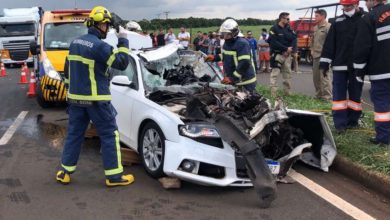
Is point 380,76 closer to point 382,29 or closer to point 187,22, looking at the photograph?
point 382,29

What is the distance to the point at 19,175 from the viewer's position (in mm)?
5543

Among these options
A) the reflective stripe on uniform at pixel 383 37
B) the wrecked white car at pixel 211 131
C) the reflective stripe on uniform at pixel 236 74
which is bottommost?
the wrecked white car at pixel 211 131

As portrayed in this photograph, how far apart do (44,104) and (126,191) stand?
19.8ft

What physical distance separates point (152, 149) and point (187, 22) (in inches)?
2243

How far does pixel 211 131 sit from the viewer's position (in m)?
4.72

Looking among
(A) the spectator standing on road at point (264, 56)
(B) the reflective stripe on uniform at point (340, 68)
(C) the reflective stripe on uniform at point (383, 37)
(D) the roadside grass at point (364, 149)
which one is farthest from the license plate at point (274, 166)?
(A) the spectator standing on road at point (264, 56)

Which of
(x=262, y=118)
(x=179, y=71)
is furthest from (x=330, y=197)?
(x=179, y=71)

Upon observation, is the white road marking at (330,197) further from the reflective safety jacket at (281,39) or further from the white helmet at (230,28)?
the reflective safety jacket at (281,39)

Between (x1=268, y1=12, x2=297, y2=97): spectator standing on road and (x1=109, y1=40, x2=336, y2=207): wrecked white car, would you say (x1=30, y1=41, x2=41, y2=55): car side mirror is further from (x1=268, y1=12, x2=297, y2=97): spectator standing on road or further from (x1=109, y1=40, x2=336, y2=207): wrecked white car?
(x1=268, y1=12, x2=297, y2=97): spectator standing on road

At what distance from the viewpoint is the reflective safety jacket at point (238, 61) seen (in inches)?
286

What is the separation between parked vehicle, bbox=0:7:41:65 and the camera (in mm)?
23609

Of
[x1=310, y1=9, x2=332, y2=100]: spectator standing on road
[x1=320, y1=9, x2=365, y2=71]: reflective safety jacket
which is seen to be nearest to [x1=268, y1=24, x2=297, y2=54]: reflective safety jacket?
[x1=310, y1=9, x2=332, y2=100]: spectator standing on road

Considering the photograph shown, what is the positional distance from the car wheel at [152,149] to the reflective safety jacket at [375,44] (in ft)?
9.26

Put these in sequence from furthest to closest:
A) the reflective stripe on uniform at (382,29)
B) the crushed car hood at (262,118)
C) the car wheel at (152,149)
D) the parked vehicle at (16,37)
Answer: the parked vehicle at (16,37)
the reflective stripe on uniform at (382,29)
the car wheel at (152,149)
the crushed car hood at (262,118)
